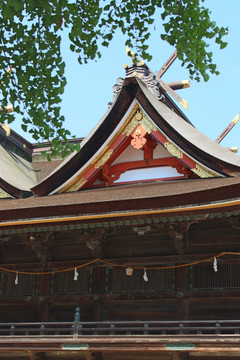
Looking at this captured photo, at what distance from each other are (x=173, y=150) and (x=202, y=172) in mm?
935

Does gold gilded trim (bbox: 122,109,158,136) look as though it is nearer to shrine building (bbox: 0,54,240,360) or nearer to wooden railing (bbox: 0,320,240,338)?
shrine building (bbox: 0,54,240,360)

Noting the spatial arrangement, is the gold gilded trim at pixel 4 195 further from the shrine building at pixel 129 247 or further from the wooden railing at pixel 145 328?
the wooden railing at pixel 145 328

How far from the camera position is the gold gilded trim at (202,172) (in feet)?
49.1

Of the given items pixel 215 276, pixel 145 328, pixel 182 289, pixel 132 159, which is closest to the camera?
pixel 145 328

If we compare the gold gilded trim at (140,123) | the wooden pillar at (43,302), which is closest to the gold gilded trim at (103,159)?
the gold gilded trim at (140,123)

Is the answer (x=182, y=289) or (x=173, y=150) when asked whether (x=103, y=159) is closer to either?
(x=173, y=150)

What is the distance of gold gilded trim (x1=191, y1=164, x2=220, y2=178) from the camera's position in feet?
49.1

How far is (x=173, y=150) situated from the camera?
15.5 meters

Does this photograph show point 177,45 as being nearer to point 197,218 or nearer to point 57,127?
point 57,127

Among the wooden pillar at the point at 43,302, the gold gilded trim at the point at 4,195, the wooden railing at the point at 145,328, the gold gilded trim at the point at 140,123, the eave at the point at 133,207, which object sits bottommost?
the wooden railing at the point at 145,328

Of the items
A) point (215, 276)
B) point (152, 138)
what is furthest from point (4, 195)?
point (215, 276)

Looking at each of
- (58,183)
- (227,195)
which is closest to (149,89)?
(58,183)

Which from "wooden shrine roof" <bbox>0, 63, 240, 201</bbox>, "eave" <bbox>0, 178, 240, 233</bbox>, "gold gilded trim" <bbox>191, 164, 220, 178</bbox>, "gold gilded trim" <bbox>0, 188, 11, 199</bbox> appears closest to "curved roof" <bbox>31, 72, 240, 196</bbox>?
"wooden shrine roof" <bbox>0, 63, 240, 201</bbox>

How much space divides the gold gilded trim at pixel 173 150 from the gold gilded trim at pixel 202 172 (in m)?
0.53
